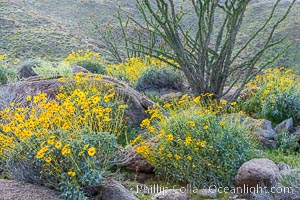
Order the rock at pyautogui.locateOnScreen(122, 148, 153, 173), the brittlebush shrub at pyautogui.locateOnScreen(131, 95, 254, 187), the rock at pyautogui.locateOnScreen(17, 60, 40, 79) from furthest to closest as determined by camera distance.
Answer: the rock at pyautogui.locateOnScreen(17, 60, 40, 79)
the rock at pyautogui.locateOnScreen(122, 148, 153, 173)
the brittlebush shrub at pyautogui.locateOnScreen(131, 95, 254, 187)

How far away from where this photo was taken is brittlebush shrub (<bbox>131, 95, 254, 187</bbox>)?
12.4 ft

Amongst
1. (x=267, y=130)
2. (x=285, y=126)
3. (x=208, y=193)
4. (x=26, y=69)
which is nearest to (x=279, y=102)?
(x=285, y=126)

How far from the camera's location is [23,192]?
9.80 ft

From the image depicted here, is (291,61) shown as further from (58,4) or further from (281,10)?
(58,4)

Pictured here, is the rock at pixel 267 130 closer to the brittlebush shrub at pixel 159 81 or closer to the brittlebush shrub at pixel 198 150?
the brittlebush shrub at pixel 198 150

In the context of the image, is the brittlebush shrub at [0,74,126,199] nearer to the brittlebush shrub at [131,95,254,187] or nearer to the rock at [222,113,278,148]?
the brittlebush shrub at [131,95,254,187]

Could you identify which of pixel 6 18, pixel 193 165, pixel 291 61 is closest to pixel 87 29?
pixel 6 18

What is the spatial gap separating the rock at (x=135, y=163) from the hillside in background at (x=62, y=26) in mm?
14354

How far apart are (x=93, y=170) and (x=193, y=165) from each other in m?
1.11

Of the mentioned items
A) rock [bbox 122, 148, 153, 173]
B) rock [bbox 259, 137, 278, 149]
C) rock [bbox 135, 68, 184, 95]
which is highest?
rock [bbox 135, 68, 184, 95]

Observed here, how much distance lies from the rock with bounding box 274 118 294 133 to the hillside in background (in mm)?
14017

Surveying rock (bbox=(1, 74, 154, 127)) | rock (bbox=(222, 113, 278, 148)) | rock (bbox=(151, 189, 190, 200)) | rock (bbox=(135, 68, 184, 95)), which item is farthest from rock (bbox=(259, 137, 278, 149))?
rock (bbox=(135, 68, 184, 95))

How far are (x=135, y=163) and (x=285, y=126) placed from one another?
2.29 metres

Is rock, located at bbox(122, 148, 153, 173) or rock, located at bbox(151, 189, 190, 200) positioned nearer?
rock, located at bbox(151, 189, 190, 200)
